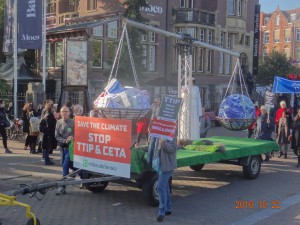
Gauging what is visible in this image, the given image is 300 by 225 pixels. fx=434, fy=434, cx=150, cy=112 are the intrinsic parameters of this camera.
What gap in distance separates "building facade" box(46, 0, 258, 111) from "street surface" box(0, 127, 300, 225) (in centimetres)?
1445

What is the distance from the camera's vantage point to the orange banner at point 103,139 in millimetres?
7407

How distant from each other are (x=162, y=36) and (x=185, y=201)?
2487cm

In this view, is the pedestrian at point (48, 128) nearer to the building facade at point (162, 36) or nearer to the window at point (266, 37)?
the building facade at point (162, 36)

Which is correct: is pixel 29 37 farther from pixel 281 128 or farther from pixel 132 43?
pixel 281 128

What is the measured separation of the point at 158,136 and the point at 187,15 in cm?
2738

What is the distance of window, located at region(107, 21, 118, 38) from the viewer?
1098 inches

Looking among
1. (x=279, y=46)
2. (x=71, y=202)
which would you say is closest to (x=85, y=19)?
(x=71, y=202)

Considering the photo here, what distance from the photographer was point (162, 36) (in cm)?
3231

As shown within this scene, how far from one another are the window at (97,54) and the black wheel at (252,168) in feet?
60.2

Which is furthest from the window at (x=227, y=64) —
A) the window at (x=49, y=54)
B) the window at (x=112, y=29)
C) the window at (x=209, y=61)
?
the window at (x=49, y=54)

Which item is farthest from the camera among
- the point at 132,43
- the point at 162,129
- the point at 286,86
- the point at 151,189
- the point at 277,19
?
the point at 277,19

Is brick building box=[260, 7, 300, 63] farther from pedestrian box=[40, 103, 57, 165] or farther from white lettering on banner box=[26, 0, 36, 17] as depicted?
pedestrian box=[40, 103, 57, 165]

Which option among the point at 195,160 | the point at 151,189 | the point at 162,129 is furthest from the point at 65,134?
the point at 162,129

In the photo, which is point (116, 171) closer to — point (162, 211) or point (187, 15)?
point (162, 211)
